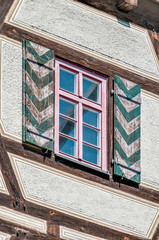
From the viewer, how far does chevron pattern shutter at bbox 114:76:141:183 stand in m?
12.4

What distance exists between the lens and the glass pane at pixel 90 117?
40.8 feet

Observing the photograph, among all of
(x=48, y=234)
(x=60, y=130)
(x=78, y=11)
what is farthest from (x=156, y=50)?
(x=48, y=234)

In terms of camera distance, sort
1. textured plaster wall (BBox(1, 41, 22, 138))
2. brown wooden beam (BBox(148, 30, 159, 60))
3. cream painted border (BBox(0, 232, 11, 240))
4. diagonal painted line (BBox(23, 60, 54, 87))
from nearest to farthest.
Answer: cream painted border (BBox(0, 232, 11, 240))
textured plaster wall (BBox(1, 41, 22, 138))
diagonal painted line (BBox(23, 60, 54, 87))
brown wooden beam (BBox(148, 30, 159, 60))

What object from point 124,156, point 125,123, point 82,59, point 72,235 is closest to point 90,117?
point 125,123

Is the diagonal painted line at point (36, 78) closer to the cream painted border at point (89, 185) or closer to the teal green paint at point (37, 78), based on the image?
the teal green paint at point (37, 78)

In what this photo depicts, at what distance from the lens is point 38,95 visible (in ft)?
39.3

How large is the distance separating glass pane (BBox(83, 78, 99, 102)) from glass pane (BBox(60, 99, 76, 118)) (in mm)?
257

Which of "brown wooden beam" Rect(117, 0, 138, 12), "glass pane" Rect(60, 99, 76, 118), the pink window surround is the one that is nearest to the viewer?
the pink window surround

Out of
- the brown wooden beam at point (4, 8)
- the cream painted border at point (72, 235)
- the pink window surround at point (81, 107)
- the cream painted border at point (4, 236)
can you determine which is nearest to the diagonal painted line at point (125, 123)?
the pink window surround at point (81, 107)

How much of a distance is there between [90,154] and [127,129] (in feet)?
2.13

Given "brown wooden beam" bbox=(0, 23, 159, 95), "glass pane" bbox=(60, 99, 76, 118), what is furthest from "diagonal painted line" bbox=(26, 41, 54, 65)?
"glass pane" bbox=(60, 99, 76, 118)

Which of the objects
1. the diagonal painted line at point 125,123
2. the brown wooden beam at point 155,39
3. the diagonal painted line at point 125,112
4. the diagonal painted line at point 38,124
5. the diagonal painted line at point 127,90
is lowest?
the diagonal painted line at point 38,124

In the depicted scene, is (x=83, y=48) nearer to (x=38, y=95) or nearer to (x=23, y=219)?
(x=38, y=95)

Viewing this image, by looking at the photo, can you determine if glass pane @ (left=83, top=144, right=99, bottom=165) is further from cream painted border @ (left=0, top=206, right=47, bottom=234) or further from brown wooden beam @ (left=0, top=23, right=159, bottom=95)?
cream painted border @ (left=0, top=206, right=47, bottom=234)
